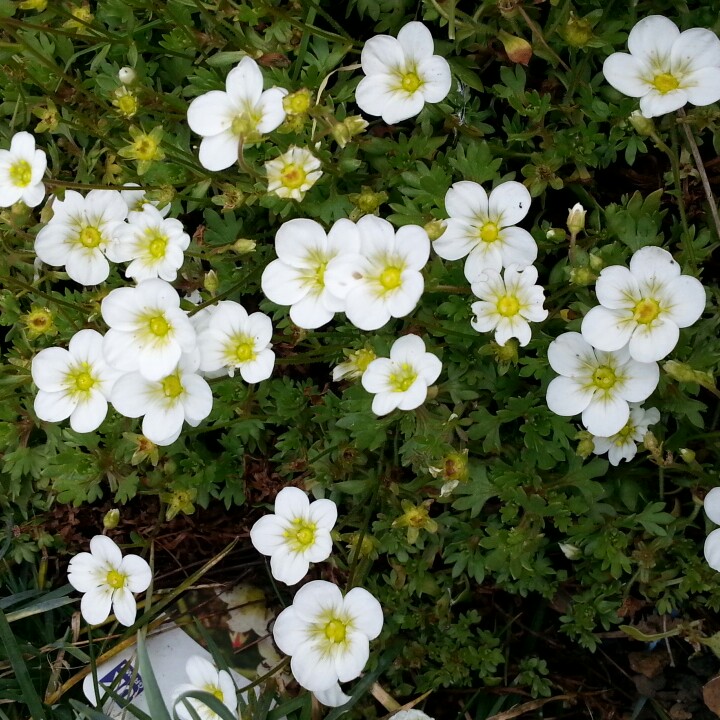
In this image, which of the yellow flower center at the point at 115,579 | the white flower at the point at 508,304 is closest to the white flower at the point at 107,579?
the yellow flower center at the point at 115,579

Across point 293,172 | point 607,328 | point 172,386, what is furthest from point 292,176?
point 607,328

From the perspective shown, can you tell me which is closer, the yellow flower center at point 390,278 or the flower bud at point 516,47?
the yellow flower center at point 390,278

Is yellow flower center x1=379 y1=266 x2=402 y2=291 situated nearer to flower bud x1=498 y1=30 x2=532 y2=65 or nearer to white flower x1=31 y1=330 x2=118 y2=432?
flower bud x1=498 y1=30 x2=532 y2=65

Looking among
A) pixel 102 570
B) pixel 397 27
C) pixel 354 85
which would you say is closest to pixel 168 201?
pixel 354 85

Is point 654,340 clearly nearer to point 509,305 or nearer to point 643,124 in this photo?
point 509,305

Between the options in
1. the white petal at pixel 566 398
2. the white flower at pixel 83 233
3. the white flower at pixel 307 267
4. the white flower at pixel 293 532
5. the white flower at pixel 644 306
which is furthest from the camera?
the white flower at pixel 83 233

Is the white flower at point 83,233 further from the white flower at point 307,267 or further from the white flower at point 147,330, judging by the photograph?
the white flower at point 307,267

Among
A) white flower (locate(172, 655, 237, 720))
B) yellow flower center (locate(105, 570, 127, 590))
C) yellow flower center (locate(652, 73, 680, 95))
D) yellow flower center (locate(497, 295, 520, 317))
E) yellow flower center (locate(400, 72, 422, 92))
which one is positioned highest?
yellow flower center (locate(652, 73, 680, 95))

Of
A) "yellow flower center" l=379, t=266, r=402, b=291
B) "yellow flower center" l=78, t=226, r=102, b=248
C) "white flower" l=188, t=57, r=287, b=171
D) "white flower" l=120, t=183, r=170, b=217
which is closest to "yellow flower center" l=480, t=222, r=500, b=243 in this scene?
"yellow flower center" l=379, t=266, r=402, b=291
